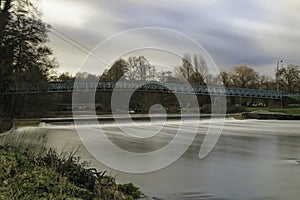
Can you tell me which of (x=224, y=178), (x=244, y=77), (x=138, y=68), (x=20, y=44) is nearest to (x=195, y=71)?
(x=138, y=68)

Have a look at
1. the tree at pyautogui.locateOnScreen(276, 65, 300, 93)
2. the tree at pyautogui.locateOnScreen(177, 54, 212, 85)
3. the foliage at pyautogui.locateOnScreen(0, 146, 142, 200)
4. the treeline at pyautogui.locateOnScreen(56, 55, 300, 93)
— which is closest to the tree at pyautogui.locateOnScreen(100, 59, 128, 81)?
the treeline at pyautogui.locateOnScreen(56, 55, 300, 93)

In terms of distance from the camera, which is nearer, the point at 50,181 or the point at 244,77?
the point at 50,181

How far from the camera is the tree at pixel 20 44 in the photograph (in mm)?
26297

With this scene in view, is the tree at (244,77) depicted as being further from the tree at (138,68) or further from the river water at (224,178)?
the river water at (224,178)

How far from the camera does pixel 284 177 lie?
813cm

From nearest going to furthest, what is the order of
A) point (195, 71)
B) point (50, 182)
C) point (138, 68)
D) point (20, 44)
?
point (50, 182)
point (20, 44)
point (138, 68)
point (195, 71)

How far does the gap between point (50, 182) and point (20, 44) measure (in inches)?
925

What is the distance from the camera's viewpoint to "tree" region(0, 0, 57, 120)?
26297mm

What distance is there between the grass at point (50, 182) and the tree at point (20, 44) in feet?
68.2

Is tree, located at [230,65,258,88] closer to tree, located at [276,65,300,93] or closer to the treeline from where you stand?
the treeline

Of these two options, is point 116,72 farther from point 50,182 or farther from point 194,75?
point 50,182

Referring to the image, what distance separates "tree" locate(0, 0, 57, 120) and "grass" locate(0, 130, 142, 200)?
20780 mm

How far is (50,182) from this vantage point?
214 inches

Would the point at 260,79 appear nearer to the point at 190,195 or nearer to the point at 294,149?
the point at 294,149
